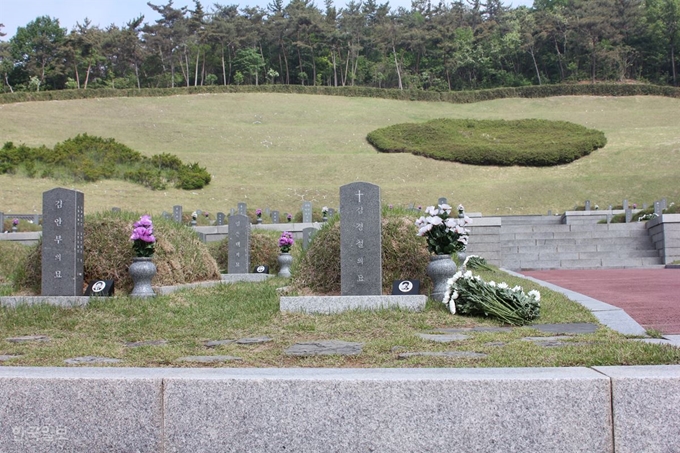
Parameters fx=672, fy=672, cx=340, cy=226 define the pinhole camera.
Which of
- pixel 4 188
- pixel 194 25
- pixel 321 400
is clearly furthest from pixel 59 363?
pixel 194 25

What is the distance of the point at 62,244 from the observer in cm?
853

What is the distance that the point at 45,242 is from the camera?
28.1 feet

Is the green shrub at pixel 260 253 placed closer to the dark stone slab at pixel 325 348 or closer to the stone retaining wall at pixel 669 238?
the stone retaining wall at pixel 669 238

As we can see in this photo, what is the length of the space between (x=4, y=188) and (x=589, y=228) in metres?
25.5

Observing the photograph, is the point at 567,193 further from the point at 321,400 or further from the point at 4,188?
the point at 321,400

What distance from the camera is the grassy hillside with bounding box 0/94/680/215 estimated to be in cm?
3288

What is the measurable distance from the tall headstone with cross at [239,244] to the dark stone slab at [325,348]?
903 cm

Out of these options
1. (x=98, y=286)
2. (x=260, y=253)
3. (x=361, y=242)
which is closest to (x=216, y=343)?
(x=361, y=242)

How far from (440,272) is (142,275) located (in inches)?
151

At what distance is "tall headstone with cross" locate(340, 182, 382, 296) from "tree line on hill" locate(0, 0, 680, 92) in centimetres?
6624

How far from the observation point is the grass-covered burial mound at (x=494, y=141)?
4284cm

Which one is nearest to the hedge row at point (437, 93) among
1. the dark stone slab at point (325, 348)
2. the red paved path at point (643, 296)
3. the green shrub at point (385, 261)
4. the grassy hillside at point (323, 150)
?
the grassy hillside at point (323, 150)

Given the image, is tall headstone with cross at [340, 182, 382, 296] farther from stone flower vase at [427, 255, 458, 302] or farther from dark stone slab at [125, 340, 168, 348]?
dark stone slab at [125, 340, 168, 348]

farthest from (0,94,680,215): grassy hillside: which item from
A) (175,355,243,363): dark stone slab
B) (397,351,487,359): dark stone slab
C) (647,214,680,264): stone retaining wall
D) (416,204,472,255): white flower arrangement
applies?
(397,351,487,359): dark stone slab
